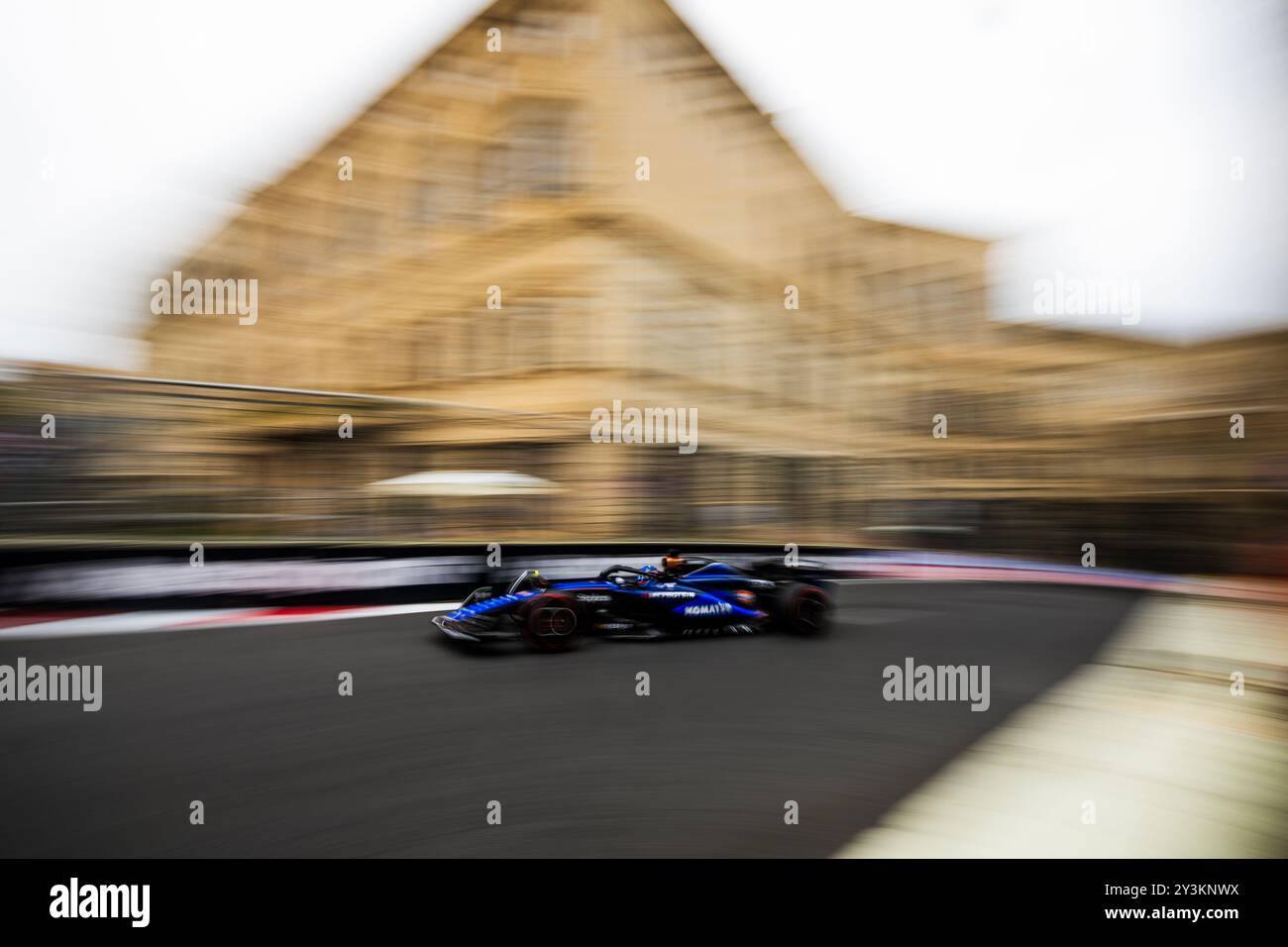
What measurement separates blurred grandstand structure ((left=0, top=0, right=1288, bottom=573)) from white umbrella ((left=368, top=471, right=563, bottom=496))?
31 cm

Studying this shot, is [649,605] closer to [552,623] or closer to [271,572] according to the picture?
[552,623]

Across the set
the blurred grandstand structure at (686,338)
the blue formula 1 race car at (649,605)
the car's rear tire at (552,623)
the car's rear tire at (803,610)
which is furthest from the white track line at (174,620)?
the car's rear tire at (803,610)

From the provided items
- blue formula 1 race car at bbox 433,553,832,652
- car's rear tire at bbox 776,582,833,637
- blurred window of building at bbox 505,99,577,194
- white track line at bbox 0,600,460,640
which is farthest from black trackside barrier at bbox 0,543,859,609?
blurred window of building at bbox 505,99,577,194

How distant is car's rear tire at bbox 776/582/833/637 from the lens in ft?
17.7

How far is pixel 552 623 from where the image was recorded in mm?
4570

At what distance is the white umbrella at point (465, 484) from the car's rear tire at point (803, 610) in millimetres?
4151

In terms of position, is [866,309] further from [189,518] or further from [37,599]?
[37,599]

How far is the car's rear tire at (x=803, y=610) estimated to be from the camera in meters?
5.38

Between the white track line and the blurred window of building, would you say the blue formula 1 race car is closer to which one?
the white track line

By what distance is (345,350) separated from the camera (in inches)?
477

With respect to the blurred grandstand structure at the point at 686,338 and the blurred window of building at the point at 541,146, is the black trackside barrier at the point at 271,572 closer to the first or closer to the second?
the blurred grandstand structure at the point at 686,338

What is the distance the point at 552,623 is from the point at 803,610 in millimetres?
2160

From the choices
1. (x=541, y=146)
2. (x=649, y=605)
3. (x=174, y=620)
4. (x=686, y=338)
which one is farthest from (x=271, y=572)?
(x=541, y=146)
